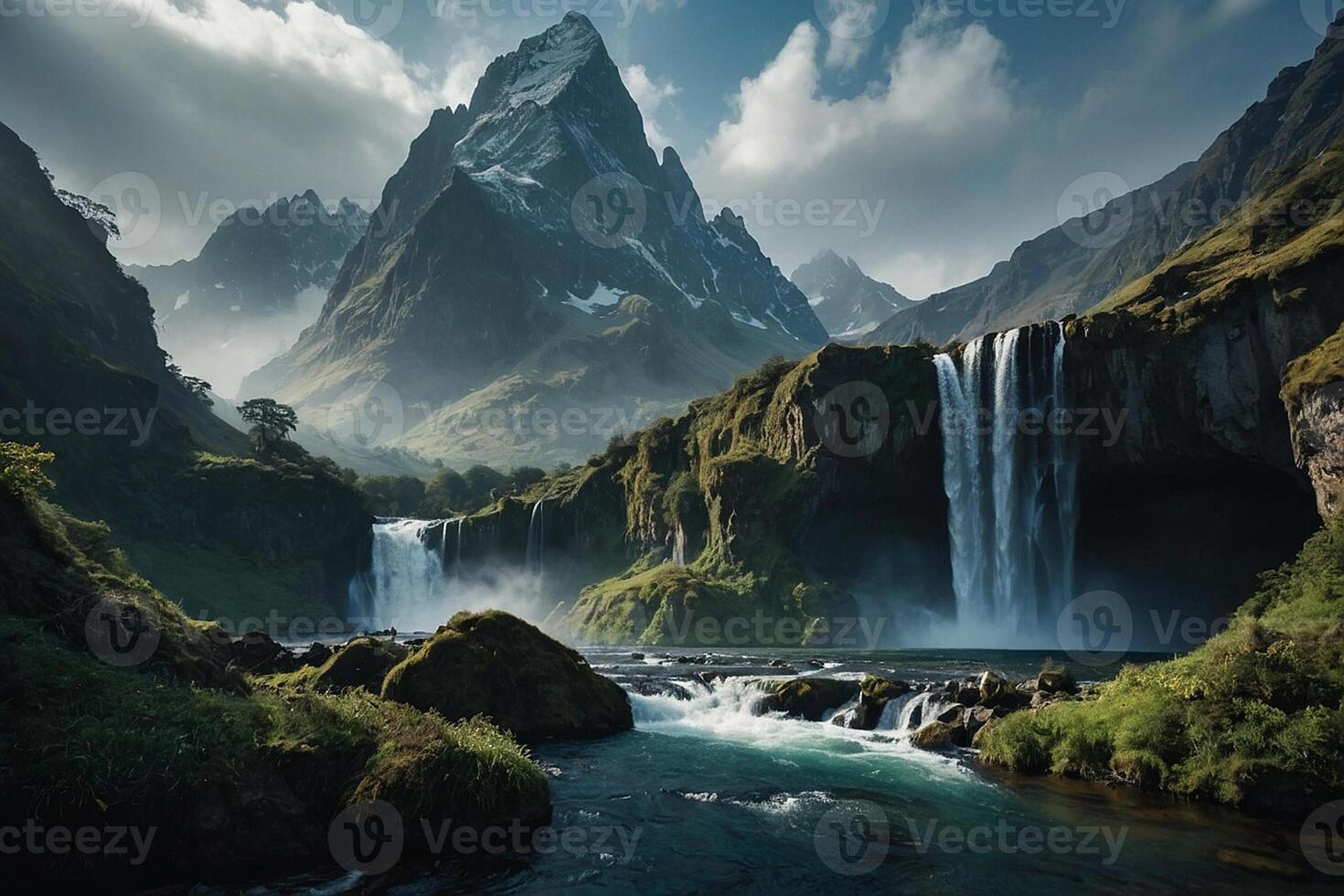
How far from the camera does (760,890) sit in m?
13.7

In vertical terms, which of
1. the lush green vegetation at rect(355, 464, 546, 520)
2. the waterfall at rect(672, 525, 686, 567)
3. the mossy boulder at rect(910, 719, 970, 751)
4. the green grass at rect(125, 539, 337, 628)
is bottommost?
the mossy boulder at rect(910, 719, 970, 751)

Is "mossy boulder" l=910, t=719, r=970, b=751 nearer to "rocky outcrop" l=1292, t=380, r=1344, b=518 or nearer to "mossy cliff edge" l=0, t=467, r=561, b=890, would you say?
"mossy cliff edge" l=0, t=467, r=561, b=890

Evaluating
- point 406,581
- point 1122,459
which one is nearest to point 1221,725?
point 1122,459

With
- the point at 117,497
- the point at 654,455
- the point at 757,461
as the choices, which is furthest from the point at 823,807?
the point at 117,497

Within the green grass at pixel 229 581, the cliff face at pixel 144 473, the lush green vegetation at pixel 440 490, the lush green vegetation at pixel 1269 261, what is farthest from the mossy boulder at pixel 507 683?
the lush green vegetation at pixel 440 490

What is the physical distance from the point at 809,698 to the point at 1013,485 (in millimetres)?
48721

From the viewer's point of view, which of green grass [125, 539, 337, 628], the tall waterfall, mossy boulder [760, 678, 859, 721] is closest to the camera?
mossy boulder [760, 678, 859, 721]

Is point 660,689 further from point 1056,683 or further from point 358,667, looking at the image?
point 1056,683

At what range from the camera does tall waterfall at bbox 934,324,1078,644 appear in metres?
69.2

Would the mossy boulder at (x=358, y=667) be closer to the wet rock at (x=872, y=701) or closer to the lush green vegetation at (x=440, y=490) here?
the wet rock at (x=872, y=701)

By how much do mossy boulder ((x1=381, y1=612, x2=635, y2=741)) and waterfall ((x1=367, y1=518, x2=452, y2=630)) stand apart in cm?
9196

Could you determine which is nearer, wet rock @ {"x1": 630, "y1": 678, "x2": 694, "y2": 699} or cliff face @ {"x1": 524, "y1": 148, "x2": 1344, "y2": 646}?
wet rock @ {"x1": 630, "y1": 678, "x2": 694, "y2": 699}

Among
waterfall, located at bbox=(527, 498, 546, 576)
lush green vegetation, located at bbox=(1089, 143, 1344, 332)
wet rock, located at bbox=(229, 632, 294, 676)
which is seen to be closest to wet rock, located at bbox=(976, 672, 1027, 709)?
wet rock, located at bbox=(229, 632, 294, 676)

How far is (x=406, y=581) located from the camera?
393 ft
